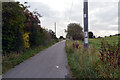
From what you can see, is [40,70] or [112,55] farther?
[40,70]

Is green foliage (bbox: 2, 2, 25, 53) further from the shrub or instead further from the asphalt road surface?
the shrub

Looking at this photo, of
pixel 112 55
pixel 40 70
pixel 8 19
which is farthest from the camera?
pixel 8 19

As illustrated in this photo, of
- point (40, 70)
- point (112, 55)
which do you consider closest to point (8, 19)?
point (40, 70)

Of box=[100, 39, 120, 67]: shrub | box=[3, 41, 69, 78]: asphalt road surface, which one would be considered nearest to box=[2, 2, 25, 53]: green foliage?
box=[3, 41, 69, 78]: asphalt road surface

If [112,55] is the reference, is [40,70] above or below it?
below

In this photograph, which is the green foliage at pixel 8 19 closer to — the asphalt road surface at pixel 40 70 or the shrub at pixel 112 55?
the asphalt road surface at pixel 40 70

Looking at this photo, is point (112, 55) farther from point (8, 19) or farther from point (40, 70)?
point (8, 19)

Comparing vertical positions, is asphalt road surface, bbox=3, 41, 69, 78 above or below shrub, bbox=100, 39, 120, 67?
below

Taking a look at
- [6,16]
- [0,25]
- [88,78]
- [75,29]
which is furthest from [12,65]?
[75,29]

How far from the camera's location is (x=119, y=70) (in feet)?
11.8

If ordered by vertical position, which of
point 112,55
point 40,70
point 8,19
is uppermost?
point 8,19

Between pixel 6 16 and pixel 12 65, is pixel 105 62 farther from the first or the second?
pixel 6 16

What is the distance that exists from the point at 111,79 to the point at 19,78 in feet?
12.3

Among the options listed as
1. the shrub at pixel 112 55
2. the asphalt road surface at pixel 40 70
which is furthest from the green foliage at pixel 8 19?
the shrub at pixel 112 55
